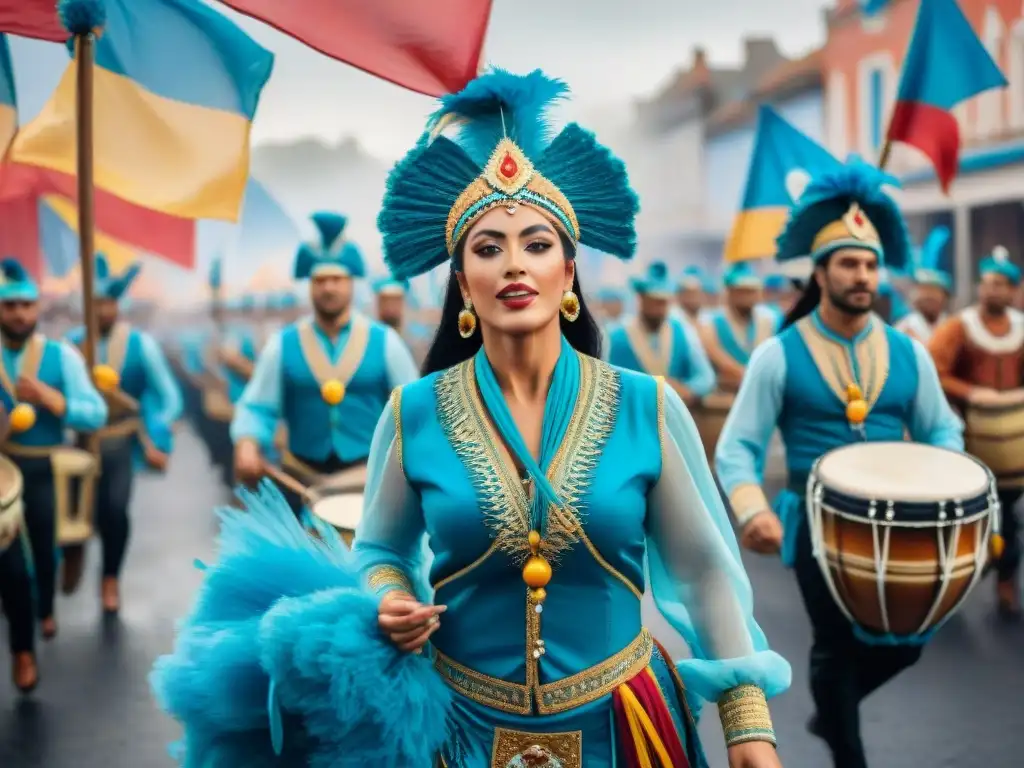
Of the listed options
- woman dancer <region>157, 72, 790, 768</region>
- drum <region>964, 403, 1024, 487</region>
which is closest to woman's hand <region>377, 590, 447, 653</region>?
woman dancer <region>157, 72, 790, 768</region>

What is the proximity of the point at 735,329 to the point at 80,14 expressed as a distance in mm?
8275

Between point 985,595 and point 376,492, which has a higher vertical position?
point 376,492

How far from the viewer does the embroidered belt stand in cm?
241

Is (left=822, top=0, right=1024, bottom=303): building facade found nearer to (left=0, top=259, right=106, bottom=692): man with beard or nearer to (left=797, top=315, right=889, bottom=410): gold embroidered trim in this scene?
(left=797, top=315, right=889, bottom=410): gold embroidered trim

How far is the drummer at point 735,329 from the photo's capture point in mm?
11406

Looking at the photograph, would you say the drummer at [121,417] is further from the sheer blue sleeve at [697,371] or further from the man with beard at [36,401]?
the sheer blue sleeve at [697,371]

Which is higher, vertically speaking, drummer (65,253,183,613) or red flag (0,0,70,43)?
red flag (0,0,70,43)

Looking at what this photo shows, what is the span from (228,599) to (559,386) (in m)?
Result: 0.80

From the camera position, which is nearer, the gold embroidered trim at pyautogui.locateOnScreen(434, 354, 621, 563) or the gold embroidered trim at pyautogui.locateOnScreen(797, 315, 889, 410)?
the gold embroidered trim at pyautogui.locateOnScreen(434, 354, 621, 563)

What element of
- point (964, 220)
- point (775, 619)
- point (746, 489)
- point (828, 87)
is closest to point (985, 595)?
point (775, 619)

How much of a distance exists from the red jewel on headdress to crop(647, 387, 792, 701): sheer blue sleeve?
560mm

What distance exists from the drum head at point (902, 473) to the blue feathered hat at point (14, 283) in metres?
4.79

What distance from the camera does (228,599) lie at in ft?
7.74

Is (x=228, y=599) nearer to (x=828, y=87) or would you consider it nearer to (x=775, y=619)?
(x=775, y=619)
